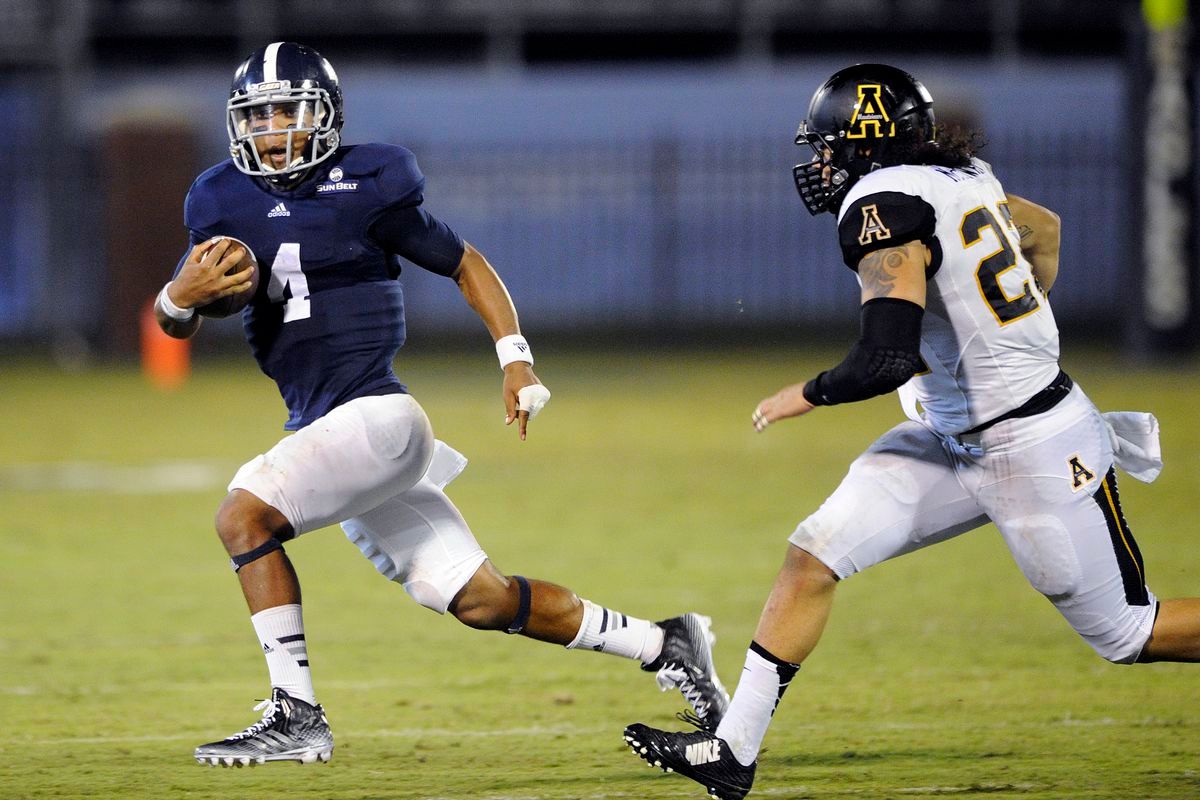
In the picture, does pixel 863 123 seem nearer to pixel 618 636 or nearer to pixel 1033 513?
pixel 1033 513

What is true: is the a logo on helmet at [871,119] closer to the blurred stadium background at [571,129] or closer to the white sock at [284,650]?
the white sock at [284,650]

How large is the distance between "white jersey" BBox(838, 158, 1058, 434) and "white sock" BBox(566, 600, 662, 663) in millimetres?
1116

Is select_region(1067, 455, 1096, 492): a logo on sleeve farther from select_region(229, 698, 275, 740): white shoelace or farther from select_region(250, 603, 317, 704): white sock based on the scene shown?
select_region(229, 698, 275, 740): white shoelace

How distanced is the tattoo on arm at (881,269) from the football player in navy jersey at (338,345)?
3.16 feet

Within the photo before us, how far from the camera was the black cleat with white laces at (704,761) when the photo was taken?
450 centimetres

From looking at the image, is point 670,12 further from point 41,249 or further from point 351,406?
point 351,406

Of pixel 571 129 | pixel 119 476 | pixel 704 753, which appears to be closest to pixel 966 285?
pixel 704 753

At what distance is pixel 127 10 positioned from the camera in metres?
22.8

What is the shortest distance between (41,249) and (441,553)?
2018 centimetres

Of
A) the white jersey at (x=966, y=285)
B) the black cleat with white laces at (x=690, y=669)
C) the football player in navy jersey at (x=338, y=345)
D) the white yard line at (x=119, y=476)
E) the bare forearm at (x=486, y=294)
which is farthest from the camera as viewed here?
the white yard line at (x=119, y=476)

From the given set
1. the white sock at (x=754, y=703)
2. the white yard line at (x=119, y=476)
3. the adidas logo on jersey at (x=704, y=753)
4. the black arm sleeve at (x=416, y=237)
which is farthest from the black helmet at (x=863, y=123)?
the white yard line at (x=119, y=476)

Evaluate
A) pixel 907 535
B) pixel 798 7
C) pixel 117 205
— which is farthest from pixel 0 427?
pixel 798 7

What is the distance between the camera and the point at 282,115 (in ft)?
16.4

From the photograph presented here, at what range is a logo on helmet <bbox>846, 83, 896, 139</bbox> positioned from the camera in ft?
15.0
